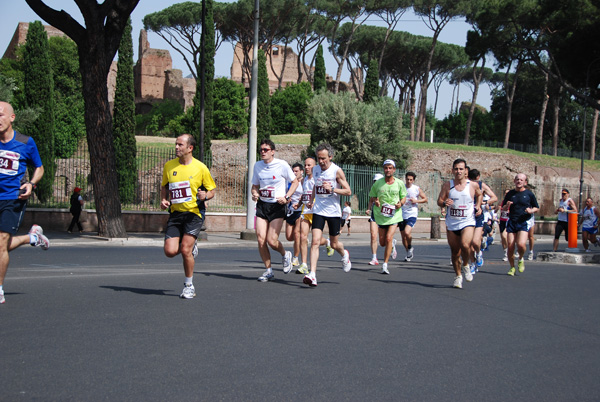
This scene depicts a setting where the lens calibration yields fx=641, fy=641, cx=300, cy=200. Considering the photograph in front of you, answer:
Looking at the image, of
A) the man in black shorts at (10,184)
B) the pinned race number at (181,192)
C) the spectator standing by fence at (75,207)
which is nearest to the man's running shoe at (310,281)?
the pinned race number at (181,192)

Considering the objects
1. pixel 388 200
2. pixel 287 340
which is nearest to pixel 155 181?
pixel 388 200

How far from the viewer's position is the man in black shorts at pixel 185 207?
23.0 ft

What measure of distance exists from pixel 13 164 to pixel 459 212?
5.86 metres

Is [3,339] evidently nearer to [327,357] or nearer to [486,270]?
[327,357]

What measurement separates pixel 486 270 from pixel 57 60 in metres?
43.0

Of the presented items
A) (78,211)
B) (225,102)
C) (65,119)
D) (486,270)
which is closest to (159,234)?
(78,211)

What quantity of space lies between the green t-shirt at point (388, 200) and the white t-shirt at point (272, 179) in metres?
2.90

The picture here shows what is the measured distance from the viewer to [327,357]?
15.5ft

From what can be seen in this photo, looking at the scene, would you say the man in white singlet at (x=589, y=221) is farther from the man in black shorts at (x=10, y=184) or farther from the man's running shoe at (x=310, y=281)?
the man in black shorts at (x=10, y=184)

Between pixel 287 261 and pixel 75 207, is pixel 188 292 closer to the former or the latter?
pixel 287 261

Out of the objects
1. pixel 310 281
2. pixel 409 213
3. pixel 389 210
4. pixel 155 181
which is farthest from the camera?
pixel 155 181

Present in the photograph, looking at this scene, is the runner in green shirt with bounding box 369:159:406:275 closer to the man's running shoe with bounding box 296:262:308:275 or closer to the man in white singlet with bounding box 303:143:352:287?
the man's running shoe with bounding box 296:262:308:275

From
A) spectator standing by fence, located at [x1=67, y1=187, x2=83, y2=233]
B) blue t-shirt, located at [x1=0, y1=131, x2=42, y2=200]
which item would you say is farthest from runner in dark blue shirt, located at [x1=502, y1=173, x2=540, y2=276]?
spectator standing by fence, located at [x1=67, y1=187, x2=83, y2=233]

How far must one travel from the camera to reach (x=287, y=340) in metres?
5.20
